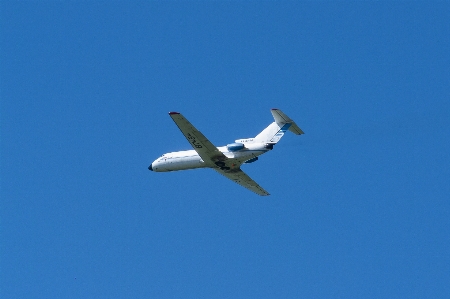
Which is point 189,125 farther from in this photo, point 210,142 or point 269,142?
point 269,142

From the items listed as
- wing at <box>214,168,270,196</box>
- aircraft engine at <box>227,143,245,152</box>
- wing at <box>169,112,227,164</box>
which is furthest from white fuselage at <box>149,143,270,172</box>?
wing at <box>214,168,270,196</box>

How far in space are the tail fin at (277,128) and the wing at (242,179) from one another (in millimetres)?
4638

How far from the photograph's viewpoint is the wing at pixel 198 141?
197 feet

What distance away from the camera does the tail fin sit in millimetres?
63656

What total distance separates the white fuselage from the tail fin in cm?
84

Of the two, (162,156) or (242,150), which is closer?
(242,150)

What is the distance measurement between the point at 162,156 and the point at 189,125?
8.68 metres

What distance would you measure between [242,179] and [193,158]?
582 centimetres

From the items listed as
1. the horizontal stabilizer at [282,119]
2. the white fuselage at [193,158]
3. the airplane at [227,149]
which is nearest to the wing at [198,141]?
the airplane at [227,149]

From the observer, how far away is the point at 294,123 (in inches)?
2520

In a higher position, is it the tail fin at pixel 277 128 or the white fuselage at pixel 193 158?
the tail fin at pixel 277 128

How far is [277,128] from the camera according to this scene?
6391cm

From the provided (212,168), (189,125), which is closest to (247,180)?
(212,168)

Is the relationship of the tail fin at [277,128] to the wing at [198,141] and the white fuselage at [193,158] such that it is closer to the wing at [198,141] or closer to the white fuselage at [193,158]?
the white fuselage at [193,158]
